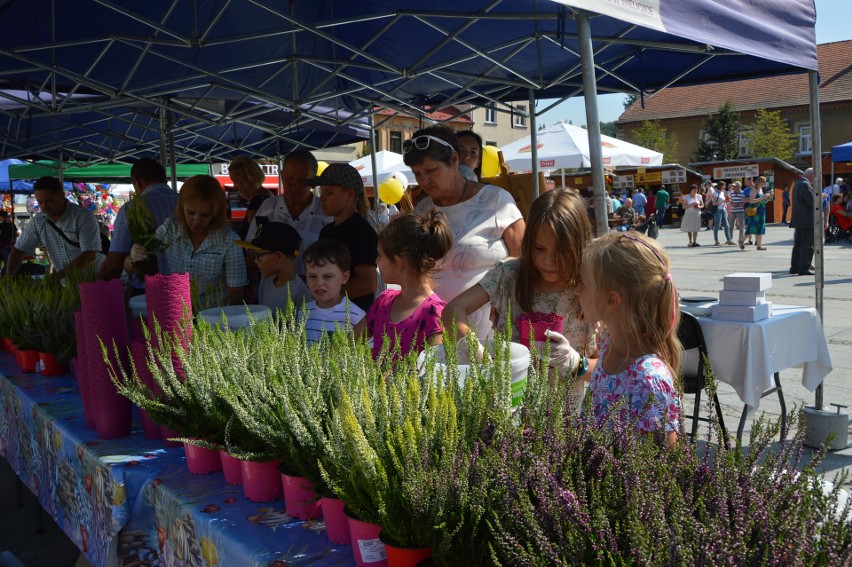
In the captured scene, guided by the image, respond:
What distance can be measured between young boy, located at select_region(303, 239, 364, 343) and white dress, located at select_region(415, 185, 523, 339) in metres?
0.41

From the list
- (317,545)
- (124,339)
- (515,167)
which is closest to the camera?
(317,545)

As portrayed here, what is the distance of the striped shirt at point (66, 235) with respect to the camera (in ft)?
18.0

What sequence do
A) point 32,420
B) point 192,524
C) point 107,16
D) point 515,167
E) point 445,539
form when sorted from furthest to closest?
point 515,167, point 107,16, point 32,420, point 192,524, point 445,539

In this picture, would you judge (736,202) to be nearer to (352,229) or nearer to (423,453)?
(352,229)

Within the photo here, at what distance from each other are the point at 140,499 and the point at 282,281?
5.22 ft

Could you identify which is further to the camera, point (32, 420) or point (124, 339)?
point (32, 420)

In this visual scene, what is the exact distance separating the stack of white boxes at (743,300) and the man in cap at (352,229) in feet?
5.64

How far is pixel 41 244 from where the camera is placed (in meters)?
5.75

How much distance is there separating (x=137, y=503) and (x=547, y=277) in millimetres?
1445

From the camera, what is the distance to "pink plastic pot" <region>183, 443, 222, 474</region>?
1802 mm

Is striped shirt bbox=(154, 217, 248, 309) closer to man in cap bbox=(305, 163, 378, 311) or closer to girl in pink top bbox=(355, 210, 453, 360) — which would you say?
man in cap bbox=(305, 163, 378, 311)

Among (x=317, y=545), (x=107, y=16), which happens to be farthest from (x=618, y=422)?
(x=107, y=16)

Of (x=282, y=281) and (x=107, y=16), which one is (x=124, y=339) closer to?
(x=282, y=281)

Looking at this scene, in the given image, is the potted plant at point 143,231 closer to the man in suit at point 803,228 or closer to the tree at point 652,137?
the man in suit at point 803,228
